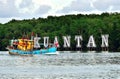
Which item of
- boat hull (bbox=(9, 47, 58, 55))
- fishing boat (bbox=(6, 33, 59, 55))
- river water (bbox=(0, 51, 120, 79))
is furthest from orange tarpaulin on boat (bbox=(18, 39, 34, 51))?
river water (bbox=(0, 51, 120, 79))

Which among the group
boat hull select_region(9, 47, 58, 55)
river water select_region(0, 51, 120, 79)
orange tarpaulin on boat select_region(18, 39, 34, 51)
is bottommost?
river water select_region(0, 51, 120, 79)

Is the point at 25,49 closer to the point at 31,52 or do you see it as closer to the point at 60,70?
the point at 31,52

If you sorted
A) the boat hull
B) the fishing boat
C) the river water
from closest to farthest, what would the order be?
1. the river water
2. the boat hull
3. the fishing boat

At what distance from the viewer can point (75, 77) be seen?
75.5m

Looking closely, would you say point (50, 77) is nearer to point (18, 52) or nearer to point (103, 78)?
point (103, 78)

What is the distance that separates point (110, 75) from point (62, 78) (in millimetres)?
7677

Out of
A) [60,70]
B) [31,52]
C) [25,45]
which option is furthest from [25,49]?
[60,70]

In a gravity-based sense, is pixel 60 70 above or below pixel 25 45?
below

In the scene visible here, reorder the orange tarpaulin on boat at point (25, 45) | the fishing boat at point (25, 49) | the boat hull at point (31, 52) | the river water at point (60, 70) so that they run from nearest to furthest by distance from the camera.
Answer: the river water at point (60, 70) → the boat hull at point (31, 52) → the fishing boat at point (25, 49) → the orange tarpaulin on boat at point (25, 45)

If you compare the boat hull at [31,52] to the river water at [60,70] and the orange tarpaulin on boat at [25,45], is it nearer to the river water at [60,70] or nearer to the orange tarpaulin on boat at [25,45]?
the orange tarpaulin on boat at [25,45]

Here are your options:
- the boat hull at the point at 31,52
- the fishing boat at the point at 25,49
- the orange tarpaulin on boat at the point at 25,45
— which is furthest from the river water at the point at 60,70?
the orange tarpaulin on boat at the point at 25,45

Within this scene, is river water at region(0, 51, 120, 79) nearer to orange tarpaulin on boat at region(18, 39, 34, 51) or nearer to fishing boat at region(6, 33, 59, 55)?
fishing boat at region(6, 33, 59, 55)

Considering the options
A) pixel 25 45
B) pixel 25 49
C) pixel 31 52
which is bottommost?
pixel 31 52

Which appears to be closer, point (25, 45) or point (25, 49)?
point (25, 49)
